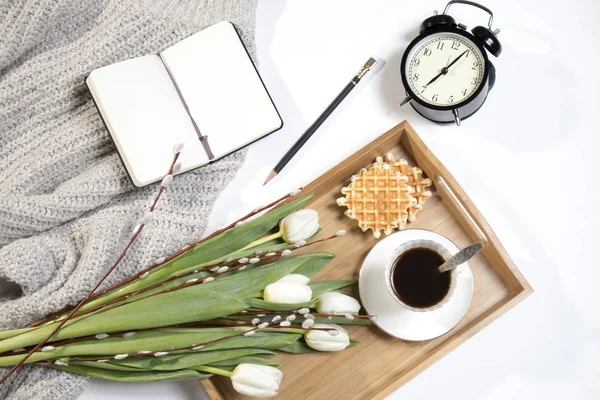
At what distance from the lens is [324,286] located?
92 centimetres

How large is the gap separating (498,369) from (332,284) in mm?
354

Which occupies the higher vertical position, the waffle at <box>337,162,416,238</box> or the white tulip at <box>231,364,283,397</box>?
the waffle at <box>337,162,416,238</box>

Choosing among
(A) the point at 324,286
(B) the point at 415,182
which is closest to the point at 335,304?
(A) the point at 324,286

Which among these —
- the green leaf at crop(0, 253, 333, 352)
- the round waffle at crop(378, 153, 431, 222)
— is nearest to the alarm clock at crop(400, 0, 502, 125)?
the round waffle at crop(378, 153, 431, 222)

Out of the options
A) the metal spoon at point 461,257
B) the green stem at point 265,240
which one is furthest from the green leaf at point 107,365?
the metal spoon at point 461,257

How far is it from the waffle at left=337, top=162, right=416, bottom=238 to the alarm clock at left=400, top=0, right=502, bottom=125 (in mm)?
144

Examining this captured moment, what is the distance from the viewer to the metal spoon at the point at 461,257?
785 millimetres

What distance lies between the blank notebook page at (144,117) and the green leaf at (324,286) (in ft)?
0.88

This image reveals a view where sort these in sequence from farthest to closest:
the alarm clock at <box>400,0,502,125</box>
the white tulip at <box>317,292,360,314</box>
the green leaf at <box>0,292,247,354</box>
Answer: the alarm clock at <box>400,0,502,125</box>
the white tulip at <box>317,292,360,314</box>
the green leaf at <box>0,292,247,354</box>

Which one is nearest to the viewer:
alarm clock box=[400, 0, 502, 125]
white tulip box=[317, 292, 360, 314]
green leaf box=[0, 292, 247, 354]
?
green leaf box=[0, 292, 247, 354]

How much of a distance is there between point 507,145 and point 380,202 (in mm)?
274

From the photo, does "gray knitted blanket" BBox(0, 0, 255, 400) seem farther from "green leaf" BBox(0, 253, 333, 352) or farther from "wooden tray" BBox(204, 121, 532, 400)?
"wooden tray" BBox(204, 121, 532, 400)

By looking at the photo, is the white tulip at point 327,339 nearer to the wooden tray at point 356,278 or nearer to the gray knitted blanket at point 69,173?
the wooden tray at point 356,278

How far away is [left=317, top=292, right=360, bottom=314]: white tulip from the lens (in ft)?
2.91
